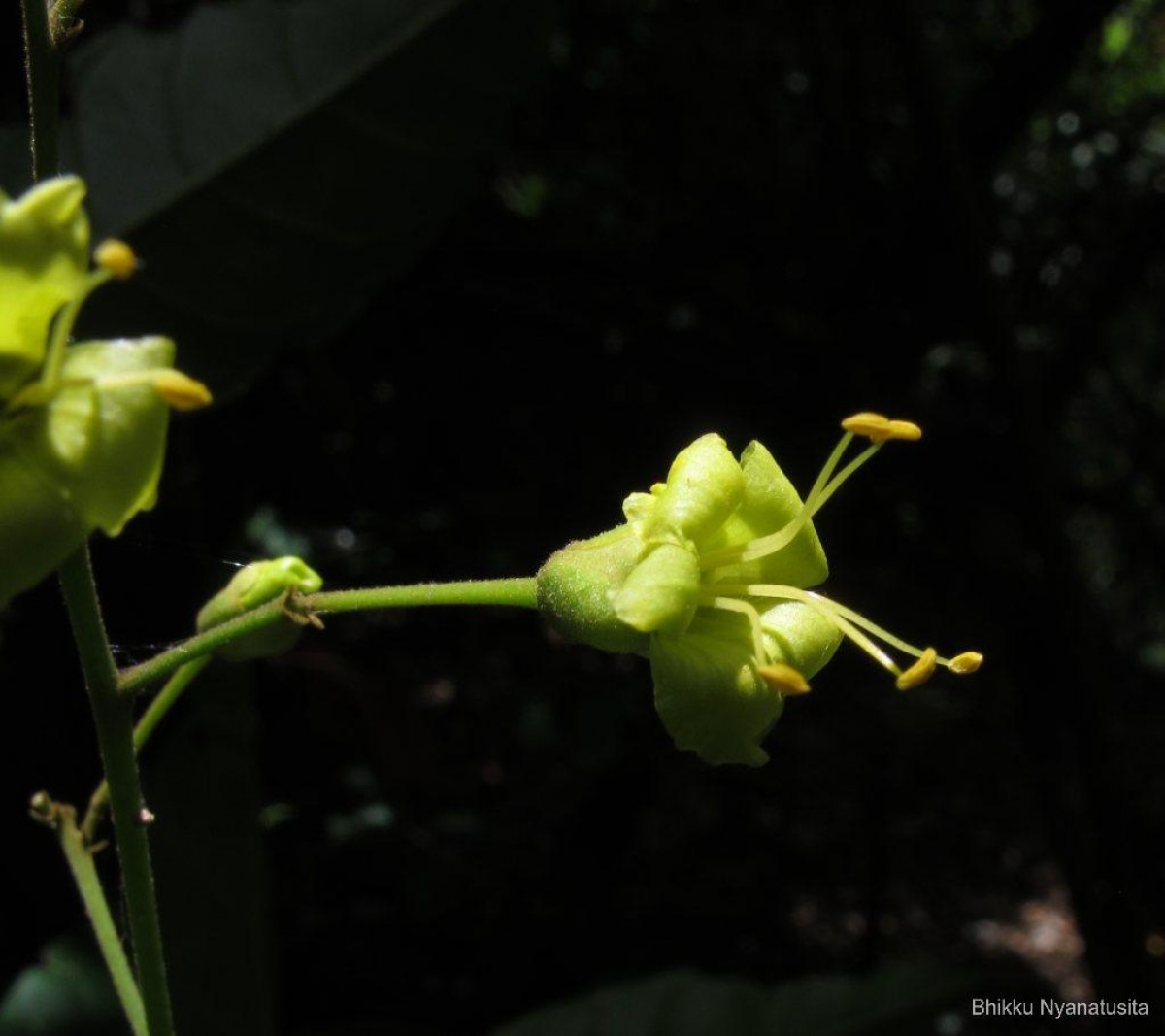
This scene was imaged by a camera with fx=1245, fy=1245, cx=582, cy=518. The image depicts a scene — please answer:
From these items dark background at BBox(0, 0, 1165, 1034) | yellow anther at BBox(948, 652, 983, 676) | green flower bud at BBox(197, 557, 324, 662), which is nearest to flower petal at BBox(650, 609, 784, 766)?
yellow anther at BBox(948, 652, 983, 676)

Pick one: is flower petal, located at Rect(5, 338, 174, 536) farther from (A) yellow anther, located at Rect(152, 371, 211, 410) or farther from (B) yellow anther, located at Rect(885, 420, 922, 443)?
(B) yellow anther, located at Rect(885, 420, 922, 443)

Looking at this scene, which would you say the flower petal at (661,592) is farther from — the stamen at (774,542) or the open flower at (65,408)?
the open flower at (65,408)

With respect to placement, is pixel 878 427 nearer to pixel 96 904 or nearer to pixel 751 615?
pixel 751 615

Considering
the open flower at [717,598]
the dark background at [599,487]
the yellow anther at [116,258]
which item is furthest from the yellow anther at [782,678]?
the dark background at [599,487]

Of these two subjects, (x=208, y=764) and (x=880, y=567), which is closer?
(x=208, y=764)

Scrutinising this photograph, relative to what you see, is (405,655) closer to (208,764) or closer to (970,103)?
(208,764)

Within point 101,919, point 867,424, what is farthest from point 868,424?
point 101,919

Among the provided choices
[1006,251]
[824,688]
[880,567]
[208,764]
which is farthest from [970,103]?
[208,764]
